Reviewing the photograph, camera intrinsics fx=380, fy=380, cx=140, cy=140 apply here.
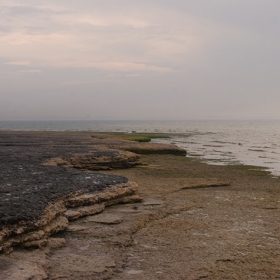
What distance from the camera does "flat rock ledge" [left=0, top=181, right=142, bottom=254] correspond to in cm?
710

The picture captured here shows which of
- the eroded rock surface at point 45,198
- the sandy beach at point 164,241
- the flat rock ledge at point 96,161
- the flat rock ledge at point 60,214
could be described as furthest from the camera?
the flat rock ledge at point 96,161

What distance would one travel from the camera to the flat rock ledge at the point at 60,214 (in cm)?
710

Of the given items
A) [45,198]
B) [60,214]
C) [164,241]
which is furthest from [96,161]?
[164,241]

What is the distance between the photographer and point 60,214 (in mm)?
8914

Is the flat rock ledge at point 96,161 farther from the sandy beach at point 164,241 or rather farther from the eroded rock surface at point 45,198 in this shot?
the sandy beach at point 164,241

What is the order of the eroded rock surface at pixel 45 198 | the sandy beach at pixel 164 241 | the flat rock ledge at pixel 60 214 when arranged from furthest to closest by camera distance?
the eroded rock surface at pixel 45 198 → the flat rock ledge at pixel 60 214 → the sandy beach at pixel 164 241

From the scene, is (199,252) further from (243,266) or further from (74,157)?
(74,157)

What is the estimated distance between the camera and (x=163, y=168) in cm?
2106

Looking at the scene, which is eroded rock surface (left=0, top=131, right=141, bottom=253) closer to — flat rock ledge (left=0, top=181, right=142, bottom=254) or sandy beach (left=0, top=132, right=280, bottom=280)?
flat rock ledge (left=0, top=181, right=142, bottom=254)

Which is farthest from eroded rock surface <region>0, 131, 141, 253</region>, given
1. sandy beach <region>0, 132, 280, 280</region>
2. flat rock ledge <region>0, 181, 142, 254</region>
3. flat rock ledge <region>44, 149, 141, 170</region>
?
flat rock ledge <region>44, 149, 141, 170</region>

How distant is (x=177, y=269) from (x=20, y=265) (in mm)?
2625

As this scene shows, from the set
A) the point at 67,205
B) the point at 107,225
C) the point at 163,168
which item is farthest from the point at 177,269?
the point at 163,168

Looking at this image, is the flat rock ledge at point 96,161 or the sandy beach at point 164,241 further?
the flat rock ledge at point 96,161

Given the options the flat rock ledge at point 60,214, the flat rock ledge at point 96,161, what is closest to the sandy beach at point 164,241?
the flat rock ledge at point 60,214
